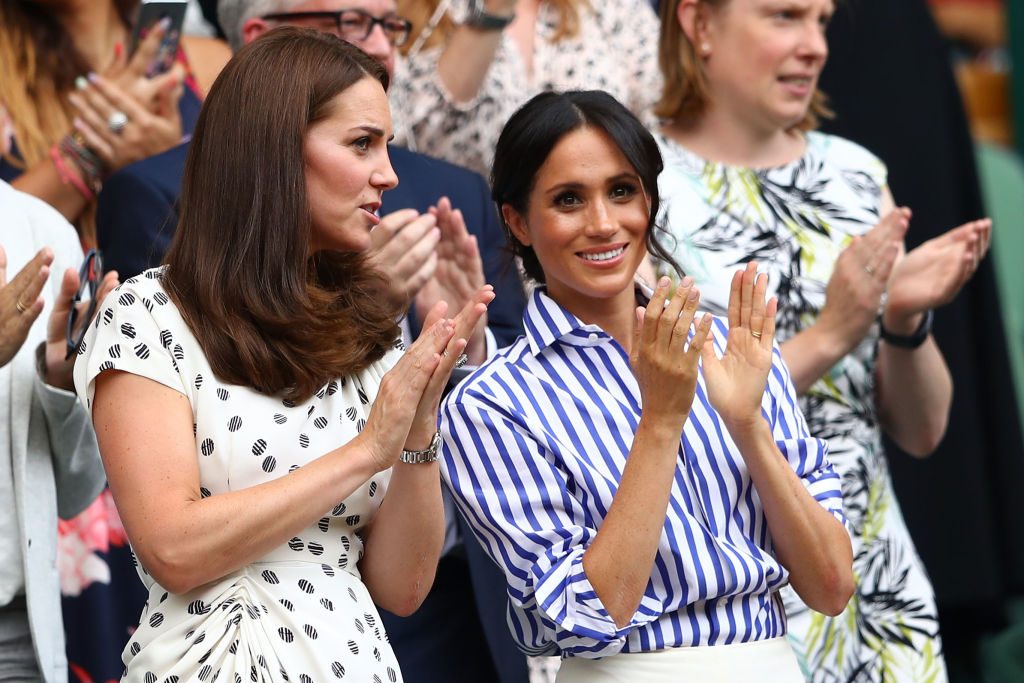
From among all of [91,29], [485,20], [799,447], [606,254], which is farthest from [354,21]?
[799,447]

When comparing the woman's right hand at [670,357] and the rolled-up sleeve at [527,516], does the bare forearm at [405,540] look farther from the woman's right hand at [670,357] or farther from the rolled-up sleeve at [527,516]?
the woman's right hand at [670,357]

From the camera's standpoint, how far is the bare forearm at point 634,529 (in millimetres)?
2184

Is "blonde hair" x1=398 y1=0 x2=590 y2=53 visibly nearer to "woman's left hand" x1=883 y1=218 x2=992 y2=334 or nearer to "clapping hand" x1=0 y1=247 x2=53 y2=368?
"woman's left hand" x1=883 y1=218 x2=992 y2=334

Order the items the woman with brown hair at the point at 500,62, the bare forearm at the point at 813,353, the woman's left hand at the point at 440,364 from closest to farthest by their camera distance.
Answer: the woman's left hand at the point at 440,364
the bare forearm at the point at 813,353
the woman with brown hair at the point at 500,62

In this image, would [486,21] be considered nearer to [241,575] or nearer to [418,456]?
[418,456]

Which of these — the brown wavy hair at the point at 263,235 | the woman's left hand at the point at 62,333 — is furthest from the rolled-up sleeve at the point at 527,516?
the woman's left hand at the point at 62,333

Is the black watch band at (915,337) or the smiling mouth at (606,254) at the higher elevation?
the smiling mouth at (606,254)

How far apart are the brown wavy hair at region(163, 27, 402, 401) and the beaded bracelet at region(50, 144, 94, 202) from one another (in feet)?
3.06

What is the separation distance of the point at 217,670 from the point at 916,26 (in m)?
3.51

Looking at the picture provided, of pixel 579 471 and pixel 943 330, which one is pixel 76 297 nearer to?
pixel 579 471

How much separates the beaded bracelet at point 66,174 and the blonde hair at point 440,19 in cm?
88

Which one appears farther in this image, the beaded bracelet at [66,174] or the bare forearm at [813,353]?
the beaded bracelet at [66,174]

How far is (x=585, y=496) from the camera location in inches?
91.6

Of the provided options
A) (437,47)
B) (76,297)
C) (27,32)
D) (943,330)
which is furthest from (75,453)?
(943,330)
